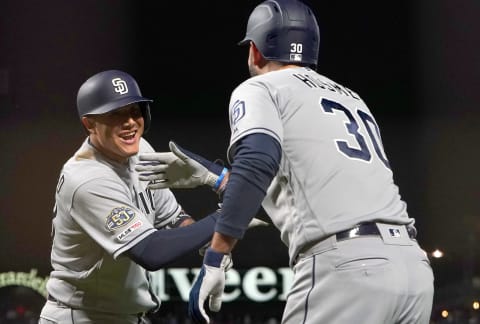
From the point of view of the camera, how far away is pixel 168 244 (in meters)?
2.35

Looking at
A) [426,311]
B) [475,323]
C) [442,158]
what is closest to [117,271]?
[426,311]

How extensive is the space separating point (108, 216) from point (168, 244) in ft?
0.57

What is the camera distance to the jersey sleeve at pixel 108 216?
91.4 inches

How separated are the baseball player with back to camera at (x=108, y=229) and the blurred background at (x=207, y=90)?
278 cm

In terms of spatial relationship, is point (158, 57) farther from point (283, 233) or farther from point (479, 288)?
point (283, 233)

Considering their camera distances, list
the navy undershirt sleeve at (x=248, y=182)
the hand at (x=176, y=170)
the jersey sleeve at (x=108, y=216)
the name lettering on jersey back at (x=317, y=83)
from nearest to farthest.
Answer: the navy undershirt sleeve at (x=248, y=182), the name lettering on jersey back at (x=317, y=83), the jersey sleeve at (x=108, y=216), the hand at (x=176, y=170)

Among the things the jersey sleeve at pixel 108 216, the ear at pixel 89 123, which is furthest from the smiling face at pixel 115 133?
the jersey sleeve at pixel 108 216

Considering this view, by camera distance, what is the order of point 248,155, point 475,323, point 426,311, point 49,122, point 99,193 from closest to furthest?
point 248,155 → point 426,311 → point 99,193 → point 475,323 → point 49,122

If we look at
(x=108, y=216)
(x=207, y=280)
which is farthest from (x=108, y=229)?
(x=207, y=280)

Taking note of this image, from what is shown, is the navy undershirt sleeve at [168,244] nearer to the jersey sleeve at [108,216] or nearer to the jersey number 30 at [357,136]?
the jersey sleeve at [108,216]

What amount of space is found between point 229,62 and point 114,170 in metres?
3.13

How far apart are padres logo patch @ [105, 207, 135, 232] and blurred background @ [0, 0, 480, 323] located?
297 cm

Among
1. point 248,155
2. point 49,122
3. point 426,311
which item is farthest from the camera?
point 49,122

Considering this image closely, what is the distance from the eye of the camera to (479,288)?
502cm
